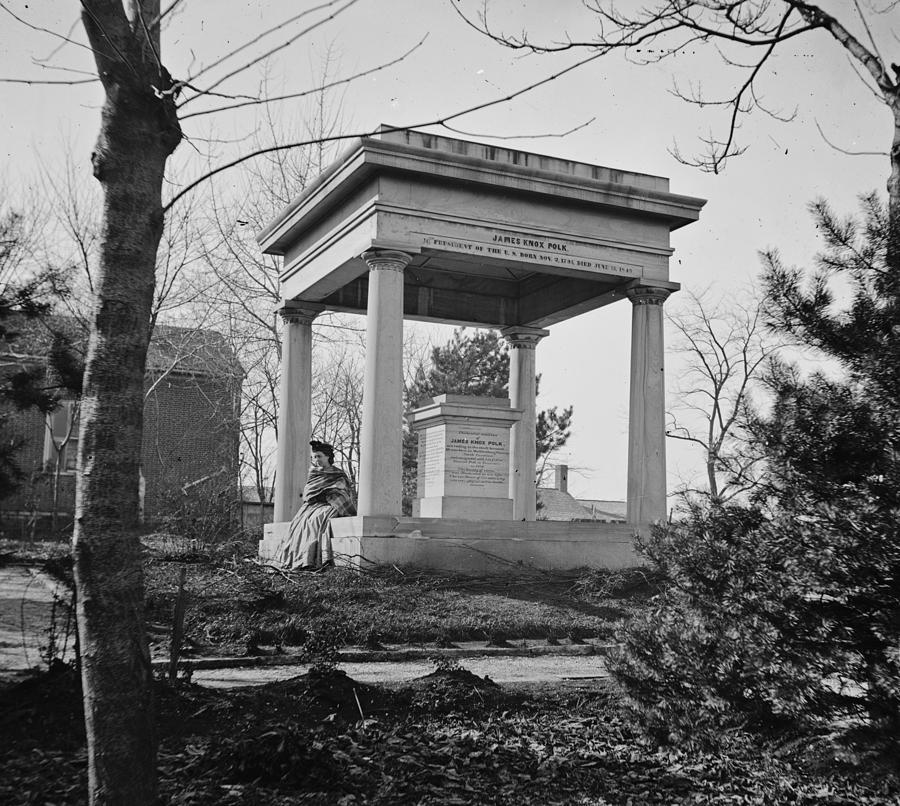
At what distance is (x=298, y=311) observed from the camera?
68.5ft

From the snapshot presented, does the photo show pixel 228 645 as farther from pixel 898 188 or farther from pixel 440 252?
pixel 440 252

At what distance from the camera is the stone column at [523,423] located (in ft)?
72.1

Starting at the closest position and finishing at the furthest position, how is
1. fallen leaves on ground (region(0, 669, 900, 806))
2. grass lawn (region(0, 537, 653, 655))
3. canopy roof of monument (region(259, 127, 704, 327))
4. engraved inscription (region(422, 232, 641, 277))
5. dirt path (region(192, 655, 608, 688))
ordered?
fallen leaves on ground (region(0, 669, 900, 806)), dirt path (region(192, 655, 608, 688)), grass lawn (region(0, 537, 653, 655)), canopy roof of monument (region(259, 127, 704, 327)), engraved inscription (region(422, 232, 641, 277))

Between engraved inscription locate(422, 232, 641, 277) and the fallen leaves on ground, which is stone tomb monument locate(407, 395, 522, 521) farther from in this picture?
the fallen leaves on ground

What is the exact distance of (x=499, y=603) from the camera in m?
13.3

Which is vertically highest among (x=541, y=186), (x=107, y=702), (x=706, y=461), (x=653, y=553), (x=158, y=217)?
(x=541, y=186)

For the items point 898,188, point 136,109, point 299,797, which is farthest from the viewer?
point 898,188

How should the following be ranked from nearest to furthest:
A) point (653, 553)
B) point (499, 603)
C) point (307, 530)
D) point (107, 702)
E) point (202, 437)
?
point (107, 702) → point (653, 553) → point (499, 603) → point (307, 530) → point (202, 437)

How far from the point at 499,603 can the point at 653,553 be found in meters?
8.61

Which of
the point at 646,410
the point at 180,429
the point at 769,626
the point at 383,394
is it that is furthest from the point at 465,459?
the point at 180,429

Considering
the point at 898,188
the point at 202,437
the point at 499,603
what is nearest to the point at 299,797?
the point at 898,188

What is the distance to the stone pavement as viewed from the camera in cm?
838

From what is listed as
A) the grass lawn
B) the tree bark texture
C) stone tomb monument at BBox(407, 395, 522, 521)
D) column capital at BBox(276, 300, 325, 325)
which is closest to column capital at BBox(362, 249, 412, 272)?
stone tomb monument at BBox(407, 395, 522, 521)

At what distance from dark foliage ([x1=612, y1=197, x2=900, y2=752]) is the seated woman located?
38.9 feet
